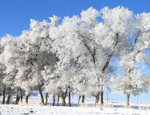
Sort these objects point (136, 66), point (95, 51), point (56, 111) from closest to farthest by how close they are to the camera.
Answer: point (56, 111), point (136, 66), point (95, 51)

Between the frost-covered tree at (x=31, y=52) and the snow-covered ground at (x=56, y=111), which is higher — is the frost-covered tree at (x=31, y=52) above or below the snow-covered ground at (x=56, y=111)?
above

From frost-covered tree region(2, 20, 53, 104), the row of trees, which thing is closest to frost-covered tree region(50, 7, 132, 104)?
the row of trees

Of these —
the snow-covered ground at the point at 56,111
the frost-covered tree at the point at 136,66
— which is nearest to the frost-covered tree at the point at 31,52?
the frost-covered tree at the point at 136,66

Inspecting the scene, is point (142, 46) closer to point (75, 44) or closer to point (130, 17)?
point (130, 17)

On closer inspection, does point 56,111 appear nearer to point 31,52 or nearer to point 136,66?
point 136,66

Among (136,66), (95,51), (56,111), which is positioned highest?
(95,51)

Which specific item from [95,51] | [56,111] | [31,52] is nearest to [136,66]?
[95,51]

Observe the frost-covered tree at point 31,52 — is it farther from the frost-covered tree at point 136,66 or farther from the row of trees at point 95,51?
the frost-covered tree at point 136,66

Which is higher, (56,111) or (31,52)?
(31,52)

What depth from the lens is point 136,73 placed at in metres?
21.0

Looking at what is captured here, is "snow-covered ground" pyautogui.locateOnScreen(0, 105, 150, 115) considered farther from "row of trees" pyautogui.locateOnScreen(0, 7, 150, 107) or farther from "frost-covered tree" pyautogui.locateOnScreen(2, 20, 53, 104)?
"frost-covered tree" pyautogui.locateOnScreen(2, 20, 53, 104)

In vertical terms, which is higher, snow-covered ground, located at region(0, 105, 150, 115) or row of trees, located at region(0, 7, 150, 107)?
row of trees, located at region(0, 7, 150, 107)

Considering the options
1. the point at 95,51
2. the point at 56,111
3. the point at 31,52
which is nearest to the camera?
the point at 56,111

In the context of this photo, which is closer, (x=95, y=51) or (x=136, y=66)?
(x=136, y=66)
